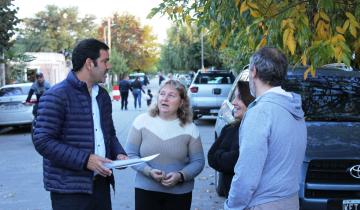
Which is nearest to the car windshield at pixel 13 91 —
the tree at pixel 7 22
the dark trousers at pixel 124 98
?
the tree at pixel 7 22

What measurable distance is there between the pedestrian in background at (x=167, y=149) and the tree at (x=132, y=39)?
2667 inches

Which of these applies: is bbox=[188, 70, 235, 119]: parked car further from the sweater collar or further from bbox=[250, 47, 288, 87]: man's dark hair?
bbox=[250, 47, 288, 87]: man's dark hair

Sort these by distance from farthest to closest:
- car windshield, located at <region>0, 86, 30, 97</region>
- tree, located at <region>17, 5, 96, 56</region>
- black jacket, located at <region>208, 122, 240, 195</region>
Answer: tree, located at <region>17, 5, 96, 56</region>
car windshield, located at <region>0, 86, 30, 97</region>
black jacket, located at <region>208, 122, 240, 195</region>

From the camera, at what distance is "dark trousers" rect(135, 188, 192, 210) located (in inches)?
162

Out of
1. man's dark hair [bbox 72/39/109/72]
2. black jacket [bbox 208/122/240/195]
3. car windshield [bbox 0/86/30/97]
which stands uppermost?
man's dark hair [bbox 72/39/109/72]

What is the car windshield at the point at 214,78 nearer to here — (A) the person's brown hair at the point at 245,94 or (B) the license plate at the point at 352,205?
(B) the license plate at the point at 352,205

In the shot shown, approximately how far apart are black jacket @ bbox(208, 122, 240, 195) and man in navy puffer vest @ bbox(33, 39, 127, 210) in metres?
0.81

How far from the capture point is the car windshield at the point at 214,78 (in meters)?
18.3

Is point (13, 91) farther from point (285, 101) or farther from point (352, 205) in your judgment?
point (285, 101)

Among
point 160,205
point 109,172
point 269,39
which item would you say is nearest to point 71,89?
point 109,172

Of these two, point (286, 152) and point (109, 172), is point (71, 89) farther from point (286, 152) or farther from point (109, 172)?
point (286, 152)

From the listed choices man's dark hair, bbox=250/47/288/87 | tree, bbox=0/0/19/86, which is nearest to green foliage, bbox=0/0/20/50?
tree, bbox=0/0/19/86

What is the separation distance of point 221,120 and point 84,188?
393 cm

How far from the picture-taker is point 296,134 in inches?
111
